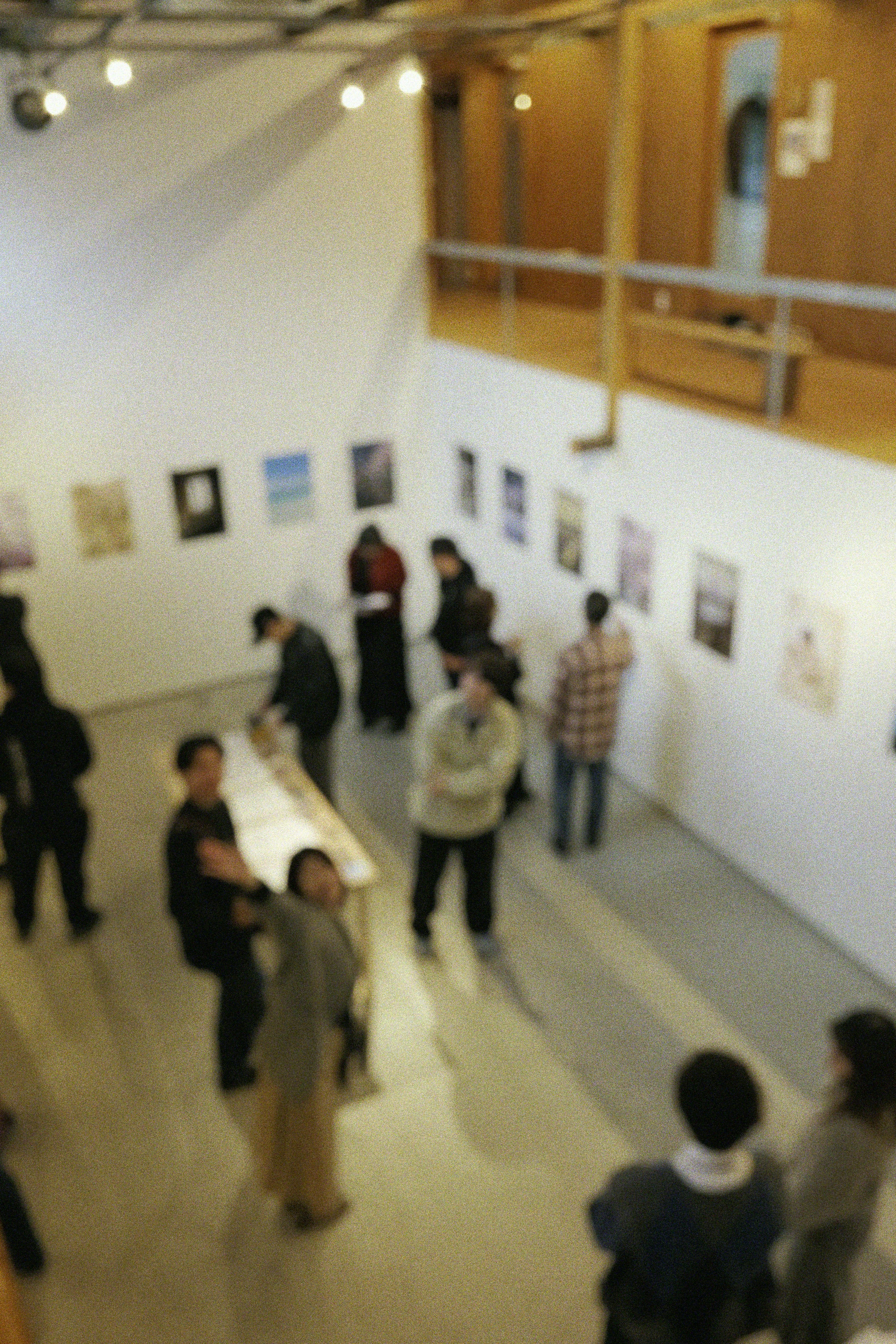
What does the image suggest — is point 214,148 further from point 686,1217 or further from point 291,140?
point 686,1217

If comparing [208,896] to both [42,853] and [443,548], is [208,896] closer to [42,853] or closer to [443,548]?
[42,853]

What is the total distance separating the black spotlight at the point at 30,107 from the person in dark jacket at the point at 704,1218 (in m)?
6.94

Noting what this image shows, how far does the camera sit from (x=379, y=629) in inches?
315

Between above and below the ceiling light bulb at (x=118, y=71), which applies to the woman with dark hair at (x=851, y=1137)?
below

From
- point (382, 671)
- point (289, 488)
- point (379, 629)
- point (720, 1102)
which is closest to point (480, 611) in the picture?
point (379, 629)

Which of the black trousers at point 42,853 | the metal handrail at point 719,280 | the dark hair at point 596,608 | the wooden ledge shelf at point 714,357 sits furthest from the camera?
the dark hair at point 596,608

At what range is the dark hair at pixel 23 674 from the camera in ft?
16.9

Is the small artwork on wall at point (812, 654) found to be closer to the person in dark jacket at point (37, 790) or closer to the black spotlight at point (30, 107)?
the person in dark jacket at point (37, 790)

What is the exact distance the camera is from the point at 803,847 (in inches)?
234

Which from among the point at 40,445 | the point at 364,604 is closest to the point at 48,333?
the point at 40,445

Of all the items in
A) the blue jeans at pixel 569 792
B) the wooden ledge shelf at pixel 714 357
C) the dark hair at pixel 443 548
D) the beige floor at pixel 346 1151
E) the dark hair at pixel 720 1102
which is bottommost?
the beige floor at pixel 346 1151

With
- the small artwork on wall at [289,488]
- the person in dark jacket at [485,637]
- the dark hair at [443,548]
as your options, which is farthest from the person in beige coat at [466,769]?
the small artwork on wall at [289,488]

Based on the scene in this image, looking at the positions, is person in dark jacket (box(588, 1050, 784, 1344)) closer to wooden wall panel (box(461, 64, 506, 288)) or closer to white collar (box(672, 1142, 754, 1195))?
white collar (box(672, 1142, 754, 1195))

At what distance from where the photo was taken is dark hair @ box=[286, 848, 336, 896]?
3.81 metres
